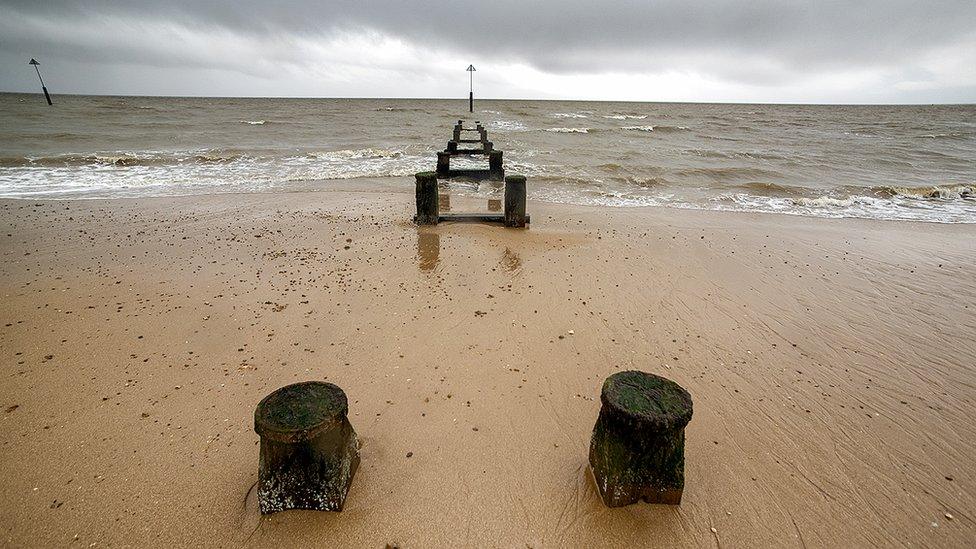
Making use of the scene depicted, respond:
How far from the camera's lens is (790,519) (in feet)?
8.16

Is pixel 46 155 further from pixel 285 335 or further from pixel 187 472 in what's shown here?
pixel 187 472

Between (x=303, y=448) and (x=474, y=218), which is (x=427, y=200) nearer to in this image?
(x=474, y=218)

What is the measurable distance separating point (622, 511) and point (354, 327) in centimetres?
289

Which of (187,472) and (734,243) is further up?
(734,243)

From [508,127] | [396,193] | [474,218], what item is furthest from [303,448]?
[508,127]

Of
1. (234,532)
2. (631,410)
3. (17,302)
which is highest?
(631,410)

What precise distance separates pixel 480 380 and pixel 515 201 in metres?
4.70

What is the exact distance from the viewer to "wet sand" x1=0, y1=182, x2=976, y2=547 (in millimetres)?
2461

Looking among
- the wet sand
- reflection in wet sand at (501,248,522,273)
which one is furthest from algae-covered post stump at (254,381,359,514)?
reflection in wet sand at (501,248,522,273)

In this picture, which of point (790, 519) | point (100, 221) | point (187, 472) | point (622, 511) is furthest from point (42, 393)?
point (100, 221)

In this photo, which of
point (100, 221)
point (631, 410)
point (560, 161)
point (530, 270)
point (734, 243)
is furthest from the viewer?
point (560, 161)

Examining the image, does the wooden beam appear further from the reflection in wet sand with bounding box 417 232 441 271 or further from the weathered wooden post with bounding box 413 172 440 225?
the reflection in wet sand with bounding box 417 232 441 271

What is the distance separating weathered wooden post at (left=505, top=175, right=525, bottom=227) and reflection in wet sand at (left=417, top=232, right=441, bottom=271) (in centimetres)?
136

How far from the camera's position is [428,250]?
664 cm
